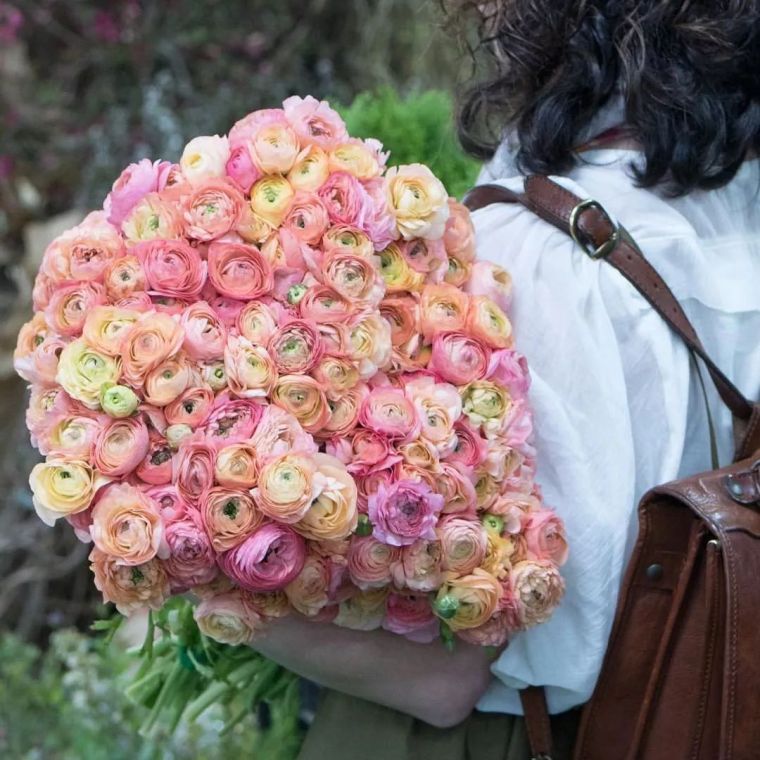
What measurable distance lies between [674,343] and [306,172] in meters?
0.42

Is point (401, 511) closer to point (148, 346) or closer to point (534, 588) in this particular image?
point (534, 588)

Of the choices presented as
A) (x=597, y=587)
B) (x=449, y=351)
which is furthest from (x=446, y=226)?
(x=597, y=587)

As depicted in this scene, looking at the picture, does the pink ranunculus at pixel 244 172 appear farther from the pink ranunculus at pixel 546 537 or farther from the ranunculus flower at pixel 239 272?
the pink ranunculus at pixel 546 537

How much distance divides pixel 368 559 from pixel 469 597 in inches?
4.2

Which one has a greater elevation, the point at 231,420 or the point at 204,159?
the point at 204,159

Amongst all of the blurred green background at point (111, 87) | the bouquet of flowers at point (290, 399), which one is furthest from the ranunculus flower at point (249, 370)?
the blurred green background at point (111, 87)

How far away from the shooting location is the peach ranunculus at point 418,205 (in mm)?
1248

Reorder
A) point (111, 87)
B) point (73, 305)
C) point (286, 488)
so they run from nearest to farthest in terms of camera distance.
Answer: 1. point (286, 488)
2. point (73, 305)
3. point (111, 87)

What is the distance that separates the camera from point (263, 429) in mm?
1128

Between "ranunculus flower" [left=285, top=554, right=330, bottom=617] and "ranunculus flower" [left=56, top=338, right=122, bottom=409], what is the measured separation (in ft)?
0.81

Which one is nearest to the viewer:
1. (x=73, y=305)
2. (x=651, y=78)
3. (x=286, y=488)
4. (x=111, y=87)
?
(x=286, y=488)

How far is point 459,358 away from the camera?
1222 millimetres

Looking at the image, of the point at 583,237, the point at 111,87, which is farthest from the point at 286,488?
the point at 111,87

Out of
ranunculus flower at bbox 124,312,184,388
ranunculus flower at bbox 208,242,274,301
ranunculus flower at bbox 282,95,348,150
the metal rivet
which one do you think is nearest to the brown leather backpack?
the metal rivet
